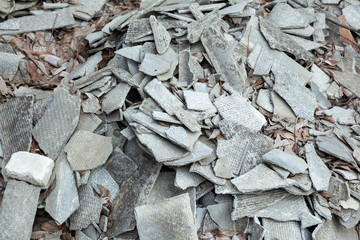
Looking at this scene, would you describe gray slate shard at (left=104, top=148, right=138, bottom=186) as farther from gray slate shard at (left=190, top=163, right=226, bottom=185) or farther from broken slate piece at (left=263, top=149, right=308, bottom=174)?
broken slate piece at (left=263, top=149, right=308, bottom=174)

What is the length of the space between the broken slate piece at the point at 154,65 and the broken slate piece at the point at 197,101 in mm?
322

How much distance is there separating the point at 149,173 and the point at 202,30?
1571mm

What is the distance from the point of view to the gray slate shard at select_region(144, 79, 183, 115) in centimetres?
338

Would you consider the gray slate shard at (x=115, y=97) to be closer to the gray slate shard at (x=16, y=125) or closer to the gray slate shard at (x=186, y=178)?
the gray slate shard at (x=16, y=125)

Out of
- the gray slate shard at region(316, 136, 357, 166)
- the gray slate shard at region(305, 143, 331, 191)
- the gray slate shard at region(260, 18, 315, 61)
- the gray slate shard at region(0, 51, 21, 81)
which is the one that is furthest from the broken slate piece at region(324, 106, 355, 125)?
the gray slate shard at region(0, 51, 21, 81)

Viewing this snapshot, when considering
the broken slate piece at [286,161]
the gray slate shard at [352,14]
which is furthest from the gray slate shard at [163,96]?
the gray slate shard at [352,14]

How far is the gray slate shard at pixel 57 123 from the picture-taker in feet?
10.9

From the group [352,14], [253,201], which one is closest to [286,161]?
[253,201]

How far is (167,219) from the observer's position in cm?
301

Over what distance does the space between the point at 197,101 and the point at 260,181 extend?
2.96 feet

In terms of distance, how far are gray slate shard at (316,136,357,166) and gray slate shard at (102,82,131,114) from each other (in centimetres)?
185

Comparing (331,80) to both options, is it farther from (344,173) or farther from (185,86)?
(185,86)

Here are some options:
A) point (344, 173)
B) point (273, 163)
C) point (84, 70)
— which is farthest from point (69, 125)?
point (344, 173)

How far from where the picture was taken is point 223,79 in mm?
3758
